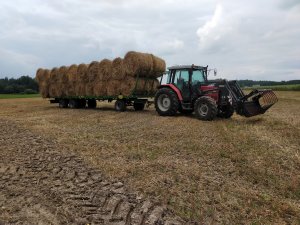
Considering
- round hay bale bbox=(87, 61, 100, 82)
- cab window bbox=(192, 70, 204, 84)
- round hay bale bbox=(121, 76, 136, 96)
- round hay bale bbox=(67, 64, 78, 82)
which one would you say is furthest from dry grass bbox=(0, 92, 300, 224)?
round hay bale bbox=(67, 64, 78, 82)

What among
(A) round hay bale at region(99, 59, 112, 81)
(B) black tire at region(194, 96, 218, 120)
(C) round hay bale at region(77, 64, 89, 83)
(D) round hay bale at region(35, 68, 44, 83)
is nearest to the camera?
(B) black tire at region(194, 96, 218, 120)

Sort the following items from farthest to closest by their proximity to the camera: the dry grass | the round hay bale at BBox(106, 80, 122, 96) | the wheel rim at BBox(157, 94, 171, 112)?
1. the round hay bale at BBox(106, 80, 122, 96)
2. the wheel rim at BBox(157, 94, 171, 112)
3. the dry grass

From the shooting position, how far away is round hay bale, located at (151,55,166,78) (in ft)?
61.7

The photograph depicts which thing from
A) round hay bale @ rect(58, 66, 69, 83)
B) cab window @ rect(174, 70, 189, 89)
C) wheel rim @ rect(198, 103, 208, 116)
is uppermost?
round hay bale @ rect(58, 66, 69, 83)

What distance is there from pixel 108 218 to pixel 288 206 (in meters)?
2.72

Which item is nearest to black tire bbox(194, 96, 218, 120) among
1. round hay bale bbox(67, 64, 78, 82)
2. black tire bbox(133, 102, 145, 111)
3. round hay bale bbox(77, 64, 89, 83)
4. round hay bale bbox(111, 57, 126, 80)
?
round hay bale bbox(111, 57, 126, 80)

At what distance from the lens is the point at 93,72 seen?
2014 cm

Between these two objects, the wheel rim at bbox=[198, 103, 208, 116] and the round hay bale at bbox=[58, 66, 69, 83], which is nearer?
the wheel rim at bbox=[198, 103, 208, 116]

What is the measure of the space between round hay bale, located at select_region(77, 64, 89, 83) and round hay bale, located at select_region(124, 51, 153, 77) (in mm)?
3370

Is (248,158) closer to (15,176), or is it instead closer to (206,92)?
(15,176)

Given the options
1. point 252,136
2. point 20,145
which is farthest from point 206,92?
point 20,145

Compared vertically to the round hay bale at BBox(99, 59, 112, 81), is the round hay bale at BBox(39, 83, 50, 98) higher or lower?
lower

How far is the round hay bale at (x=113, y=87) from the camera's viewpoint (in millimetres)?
18719

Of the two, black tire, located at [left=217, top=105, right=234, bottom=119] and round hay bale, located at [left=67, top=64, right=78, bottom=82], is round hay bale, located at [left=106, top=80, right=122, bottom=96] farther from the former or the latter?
black tire, located at [left=217, top=105, right=234, bottom=119]
